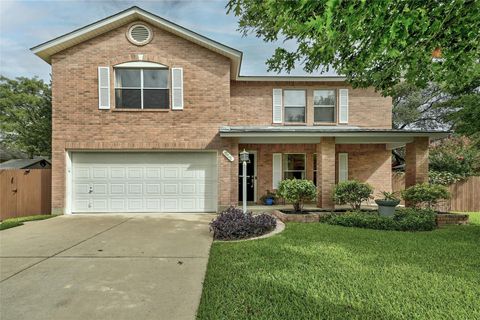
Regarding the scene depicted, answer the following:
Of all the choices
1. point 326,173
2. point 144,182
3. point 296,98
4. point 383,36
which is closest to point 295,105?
point 296,98

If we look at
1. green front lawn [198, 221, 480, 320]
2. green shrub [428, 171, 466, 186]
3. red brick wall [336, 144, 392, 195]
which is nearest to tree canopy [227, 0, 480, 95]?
green front lawn [198, 221, 480, 320]

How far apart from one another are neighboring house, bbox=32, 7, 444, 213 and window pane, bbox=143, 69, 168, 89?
1.5 inches

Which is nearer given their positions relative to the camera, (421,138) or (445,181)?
(421,138)

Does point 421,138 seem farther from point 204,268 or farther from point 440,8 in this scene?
point 204,268

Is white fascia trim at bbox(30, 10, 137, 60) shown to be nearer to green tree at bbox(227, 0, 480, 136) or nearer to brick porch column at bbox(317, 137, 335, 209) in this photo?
green tree at bbox(227, 0, 480, 136)

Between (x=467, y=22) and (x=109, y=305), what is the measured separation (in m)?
6.28

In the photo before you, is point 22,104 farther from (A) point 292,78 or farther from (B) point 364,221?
(B) point 364,221

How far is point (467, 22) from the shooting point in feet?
12.9

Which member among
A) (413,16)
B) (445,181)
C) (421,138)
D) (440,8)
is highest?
(440,8)

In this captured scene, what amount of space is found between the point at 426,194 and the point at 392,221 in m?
2.27

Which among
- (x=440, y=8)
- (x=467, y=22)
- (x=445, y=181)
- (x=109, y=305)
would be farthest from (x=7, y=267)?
(x=445, y=181)

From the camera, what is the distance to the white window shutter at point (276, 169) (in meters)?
12.9

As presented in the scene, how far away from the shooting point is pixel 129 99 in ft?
35.0

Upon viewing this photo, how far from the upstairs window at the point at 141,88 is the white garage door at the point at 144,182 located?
1.97 meters
